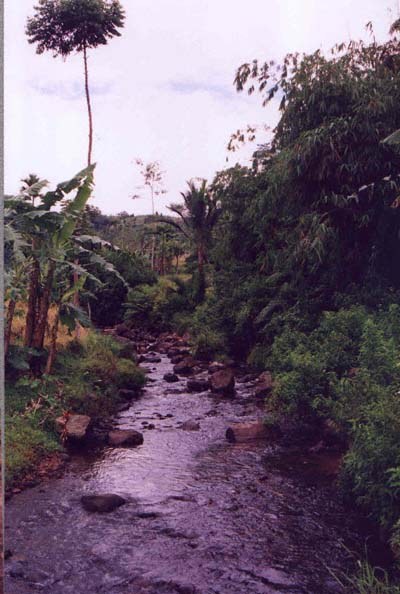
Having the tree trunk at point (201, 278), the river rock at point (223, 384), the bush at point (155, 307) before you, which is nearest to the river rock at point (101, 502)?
the river rock at point (223, 384)

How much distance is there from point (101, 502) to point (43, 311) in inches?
191

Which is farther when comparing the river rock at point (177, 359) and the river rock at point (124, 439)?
the river rock at point (177, 359)

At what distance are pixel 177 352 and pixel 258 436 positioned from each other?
9.84 m

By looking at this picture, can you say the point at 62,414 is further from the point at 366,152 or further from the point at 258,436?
the point at 366,152

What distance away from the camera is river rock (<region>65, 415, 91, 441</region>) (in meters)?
9.33

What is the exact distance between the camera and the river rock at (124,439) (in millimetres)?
9641

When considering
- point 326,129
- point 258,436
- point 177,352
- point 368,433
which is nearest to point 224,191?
point 177,352

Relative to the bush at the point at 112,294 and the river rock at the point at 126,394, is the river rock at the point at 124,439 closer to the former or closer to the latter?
the river rock at the point at 126,394

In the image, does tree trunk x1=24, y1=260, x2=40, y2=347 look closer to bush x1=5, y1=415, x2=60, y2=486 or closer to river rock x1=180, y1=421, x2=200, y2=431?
bush x1=5, y1=415, x2=60, y2=486

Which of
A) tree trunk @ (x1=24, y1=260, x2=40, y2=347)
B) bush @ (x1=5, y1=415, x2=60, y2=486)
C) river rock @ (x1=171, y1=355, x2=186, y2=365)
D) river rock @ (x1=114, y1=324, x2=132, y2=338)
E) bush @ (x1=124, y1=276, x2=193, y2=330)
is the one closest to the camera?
bush @ (x1=5, y1=415, x2=60, y2=486)

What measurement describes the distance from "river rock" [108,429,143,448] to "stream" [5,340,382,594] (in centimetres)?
23

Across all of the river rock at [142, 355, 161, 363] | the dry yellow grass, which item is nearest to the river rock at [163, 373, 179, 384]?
the dry yellow grass

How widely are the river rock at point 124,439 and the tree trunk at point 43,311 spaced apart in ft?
8.40

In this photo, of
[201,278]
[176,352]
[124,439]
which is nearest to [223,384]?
[124,439]
